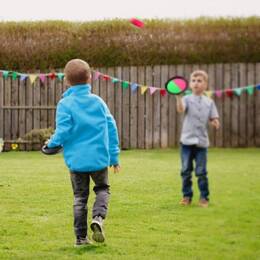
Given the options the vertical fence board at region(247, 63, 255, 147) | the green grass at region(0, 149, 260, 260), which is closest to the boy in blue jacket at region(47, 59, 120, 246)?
the green grass at region(0, 149, 260, 260)

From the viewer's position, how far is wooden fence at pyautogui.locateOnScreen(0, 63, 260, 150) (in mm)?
16750

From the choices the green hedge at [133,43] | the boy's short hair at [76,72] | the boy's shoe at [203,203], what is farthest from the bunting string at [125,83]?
the boy's short hair at [76,72]

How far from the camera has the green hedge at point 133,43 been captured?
17.1 m

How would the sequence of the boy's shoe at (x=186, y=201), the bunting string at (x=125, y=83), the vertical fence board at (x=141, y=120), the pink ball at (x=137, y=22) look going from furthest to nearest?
the pink ball at (x=137, y=22)
the vertical fence board at (x=141, y=120)
the bunting string at (x=125, y=83)
the boy's shoe at (x=186, y=201)

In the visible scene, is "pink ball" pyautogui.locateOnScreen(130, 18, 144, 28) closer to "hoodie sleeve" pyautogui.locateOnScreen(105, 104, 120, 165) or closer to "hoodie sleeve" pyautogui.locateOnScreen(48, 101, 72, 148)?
"hoodie sleeve" pyautogui.locateOnScreen(105, 104, 120, 165)

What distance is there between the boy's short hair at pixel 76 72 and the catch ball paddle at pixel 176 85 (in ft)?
6.90

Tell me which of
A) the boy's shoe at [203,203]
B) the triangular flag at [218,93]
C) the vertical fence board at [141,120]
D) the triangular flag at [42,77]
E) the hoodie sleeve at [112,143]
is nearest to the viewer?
the hoodie sleeve at [112,143]

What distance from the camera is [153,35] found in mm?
17609

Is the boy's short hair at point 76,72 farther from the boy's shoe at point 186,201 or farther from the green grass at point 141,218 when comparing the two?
the boy's shoe at point 186,201

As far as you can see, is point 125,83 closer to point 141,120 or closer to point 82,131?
point 141,120

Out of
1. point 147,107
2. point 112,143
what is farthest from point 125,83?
point 112,143

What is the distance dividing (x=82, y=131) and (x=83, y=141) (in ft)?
0.24

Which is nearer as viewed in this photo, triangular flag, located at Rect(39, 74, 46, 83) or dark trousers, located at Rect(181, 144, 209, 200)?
dark trousers, located at Rect(181, 144, 209, 200)

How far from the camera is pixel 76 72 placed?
5.46m
